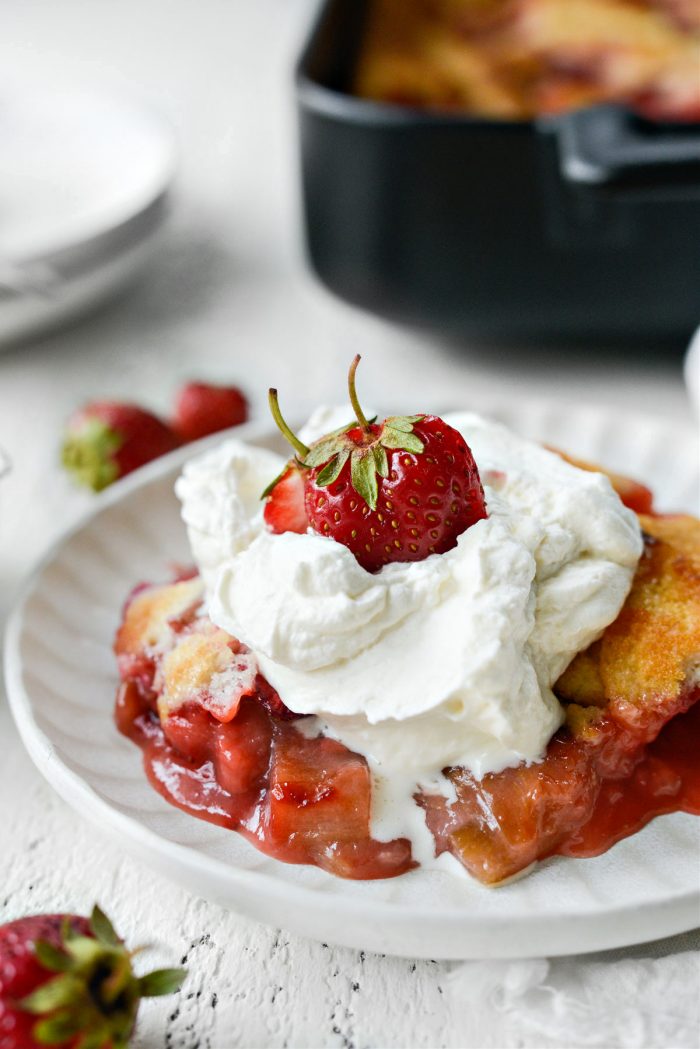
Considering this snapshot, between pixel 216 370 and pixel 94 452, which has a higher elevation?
pixel 94 452

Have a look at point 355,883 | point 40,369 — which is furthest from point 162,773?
point 40,369

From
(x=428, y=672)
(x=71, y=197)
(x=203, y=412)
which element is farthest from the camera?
(x=71, y=197)

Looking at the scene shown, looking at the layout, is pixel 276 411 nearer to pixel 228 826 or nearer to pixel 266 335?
pixel 228 826

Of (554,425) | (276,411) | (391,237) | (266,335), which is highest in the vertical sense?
(276,411)

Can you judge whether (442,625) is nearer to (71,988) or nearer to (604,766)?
(604,766)

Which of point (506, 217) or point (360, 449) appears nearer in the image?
point (360, 449)

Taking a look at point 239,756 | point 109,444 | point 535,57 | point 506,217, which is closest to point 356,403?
point 239,756

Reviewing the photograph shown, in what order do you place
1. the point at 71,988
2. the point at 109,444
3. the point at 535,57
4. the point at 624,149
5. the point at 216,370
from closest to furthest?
the point at 71,988 → the point at 624,149 → the point at 109,444 → the point at 216,370 → the point at 535,57

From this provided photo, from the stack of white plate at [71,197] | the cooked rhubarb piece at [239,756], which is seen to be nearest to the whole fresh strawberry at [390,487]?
the cooked rhubarb piece at [239,756]

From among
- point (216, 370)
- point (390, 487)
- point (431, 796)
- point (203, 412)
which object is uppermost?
point (390, 487)
